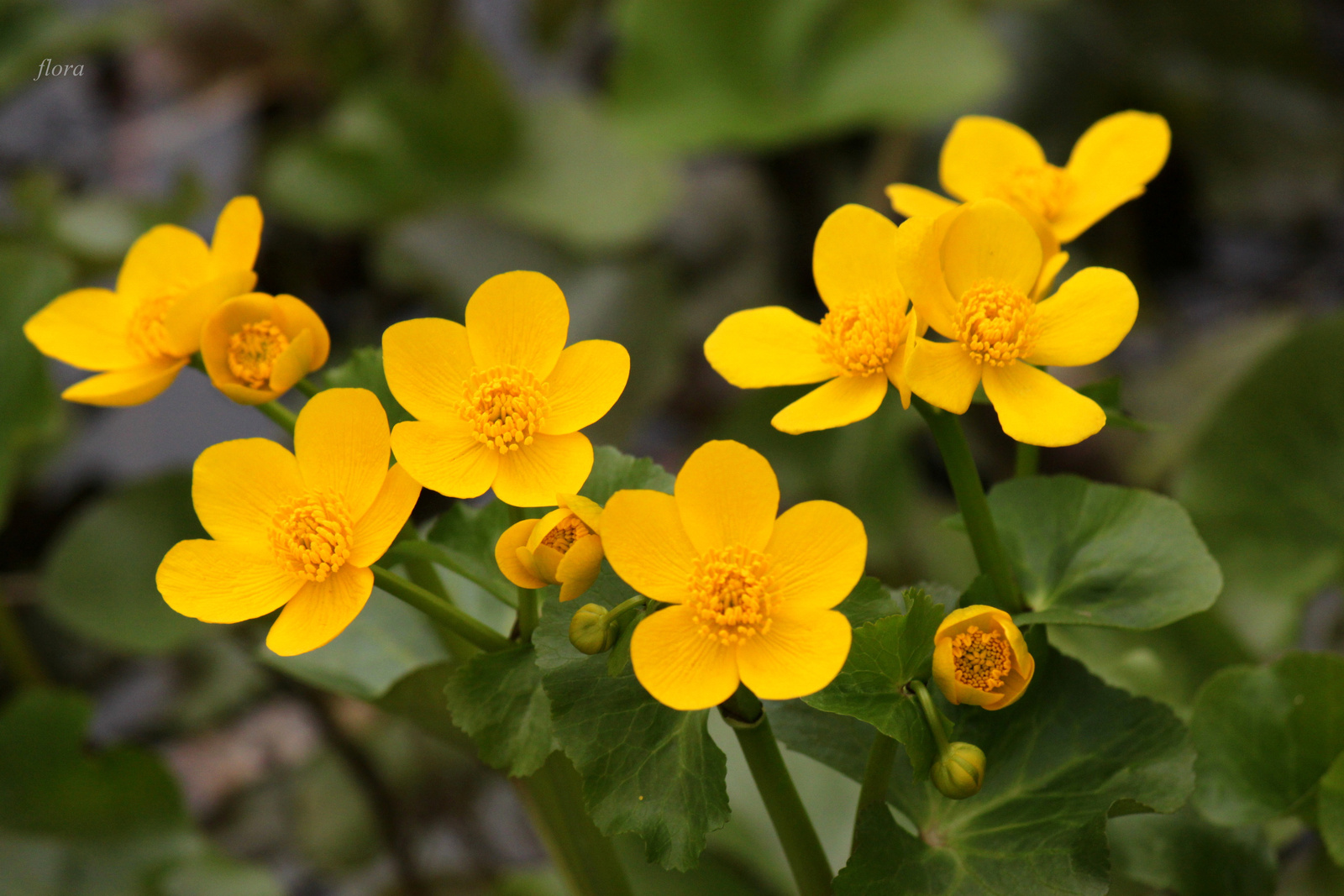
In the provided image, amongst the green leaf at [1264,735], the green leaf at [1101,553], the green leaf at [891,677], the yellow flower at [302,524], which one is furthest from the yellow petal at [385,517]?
the green leaf at [1264,735]

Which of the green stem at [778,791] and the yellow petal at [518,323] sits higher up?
the yellow petal at [518,323]

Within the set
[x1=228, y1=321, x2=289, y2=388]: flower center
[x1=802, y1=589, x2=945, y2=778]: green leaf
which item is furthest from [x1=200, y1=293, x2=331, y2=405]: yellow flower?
[x1=802, y1=589, x2=945, y2=778]: green leaf

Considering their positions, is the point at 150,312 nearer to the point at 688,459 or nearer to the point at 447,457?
the point at 447,457

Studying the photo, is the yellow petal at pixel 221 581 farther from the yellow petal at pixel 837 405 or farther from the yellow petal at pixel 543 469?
the yellow petal at pixel 837 405

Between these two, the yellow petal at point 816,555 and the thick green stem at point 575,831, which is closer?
the yellow petal at point 816,555

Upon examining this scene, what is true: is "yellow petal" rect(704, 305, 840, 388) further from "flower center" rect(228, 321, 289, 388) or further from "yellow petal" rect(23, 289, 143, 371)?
"yellow petal" rect(23, 289, 143, 371)

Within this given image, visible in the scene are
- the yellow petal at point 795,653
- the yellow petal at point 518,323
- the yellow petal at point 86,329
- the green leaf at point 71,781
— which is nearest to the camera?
the yellow petal at point 795,653
